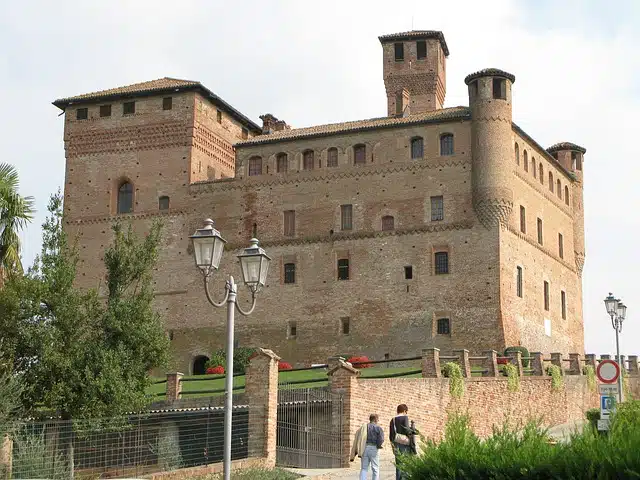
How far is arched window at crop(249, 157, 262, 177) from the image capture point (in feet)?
165

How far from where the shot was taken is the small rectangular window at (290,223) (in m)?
49.1

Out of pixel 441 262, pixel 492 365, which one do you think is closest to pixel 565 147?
pixel 441 262

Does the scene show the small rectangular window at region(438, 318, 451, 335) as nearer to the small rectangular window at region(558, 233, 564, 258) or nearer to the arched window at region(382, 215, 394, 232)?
the arched window at region(382, 215, 394, 232)

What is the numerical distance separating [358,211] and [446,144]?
485cm

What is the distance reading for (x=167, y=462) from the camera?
69.6ft

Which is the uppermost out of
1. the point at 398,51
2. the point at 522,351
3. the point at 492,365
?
the point at 398,51

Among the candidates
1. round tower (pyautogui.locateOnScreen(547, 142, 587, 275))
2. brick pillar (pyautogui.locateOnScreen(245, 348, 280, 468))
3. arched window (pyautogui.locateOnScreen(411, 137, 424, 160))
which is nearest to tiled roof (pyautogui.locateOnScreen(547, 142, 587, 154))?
round tower (pyautogui.locateOnScreen(547, 142, 587, 275))

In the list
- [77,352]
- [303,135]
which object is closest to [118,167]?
[303,135]

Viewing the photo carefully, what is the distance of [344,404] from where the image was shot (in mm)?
24125

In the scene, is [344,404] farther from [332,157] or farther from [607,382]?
[332,157]

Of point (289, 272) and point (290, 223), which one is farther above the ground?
point (290, 223)

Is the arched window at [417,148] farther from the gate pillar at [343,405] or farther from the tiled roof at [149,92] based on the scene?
the gate pillar at [343,405]

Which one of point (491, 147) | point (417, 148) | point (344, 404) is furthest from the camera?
point (417, 148)

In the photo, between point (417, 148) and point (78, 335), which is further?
point (417, 148)
